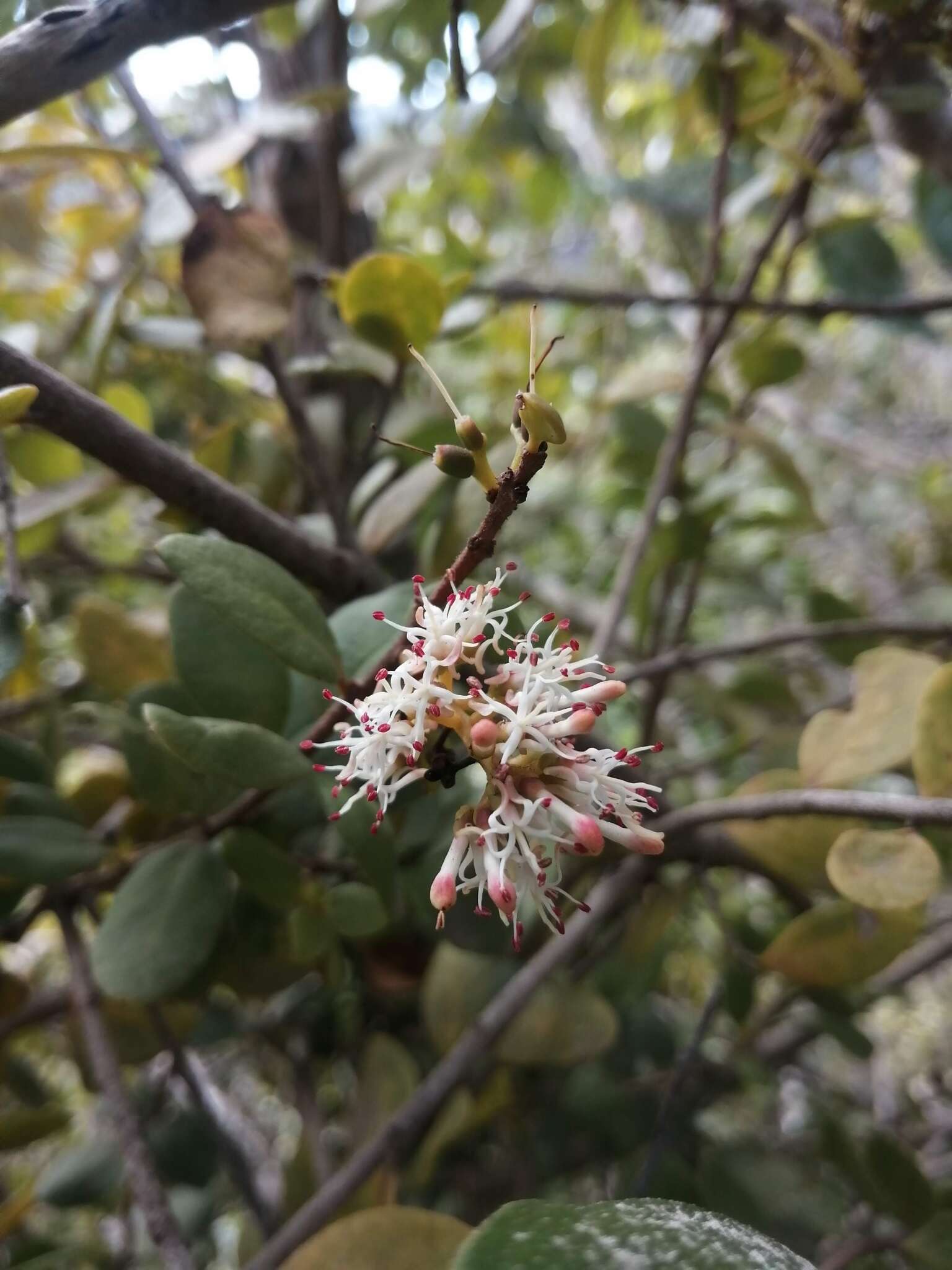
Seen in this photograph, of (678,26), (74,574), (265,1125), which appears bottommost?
(265,1125)

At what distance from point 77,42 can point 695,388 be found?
19.7 inches

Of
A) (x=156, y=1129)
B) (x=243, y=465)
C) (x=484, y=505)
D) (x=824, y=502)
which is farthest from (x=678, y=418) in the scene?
(x=824, y=502)

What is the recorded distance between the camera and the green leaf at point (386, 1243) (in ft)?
1.37

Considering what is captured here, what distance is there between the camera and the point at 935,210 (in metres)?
0.89

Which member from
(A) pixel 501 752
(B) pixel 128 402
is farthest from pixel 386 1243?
(B) pixel 128 402

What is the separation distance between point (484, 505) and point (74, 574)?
23.4 inches

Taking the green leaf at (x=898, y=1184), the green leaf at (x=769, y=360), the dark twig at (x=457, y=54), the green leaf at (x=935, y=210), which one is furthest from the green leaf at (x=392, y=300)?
the green leaf at (x=898, y=1184)

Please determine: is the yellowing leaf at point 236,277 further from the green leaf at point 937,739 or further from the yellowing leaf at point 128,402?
the green leaf at point 937,739

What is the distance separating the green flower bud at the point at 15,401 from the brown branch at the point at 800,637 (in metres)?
0.48

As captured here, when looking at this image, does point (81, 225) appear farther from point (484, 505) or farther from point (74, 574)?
point (484, 505)

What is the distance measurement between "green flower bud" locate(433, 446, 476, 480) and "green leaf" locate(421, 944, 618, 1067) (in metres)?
0.41

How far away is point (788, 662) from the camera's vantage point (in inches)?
46.2

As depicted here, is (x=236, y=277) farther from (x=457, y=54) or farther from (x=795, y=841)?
(x=795, y=841)

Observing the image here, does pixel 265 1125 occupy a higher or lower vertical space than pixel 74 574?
lower
